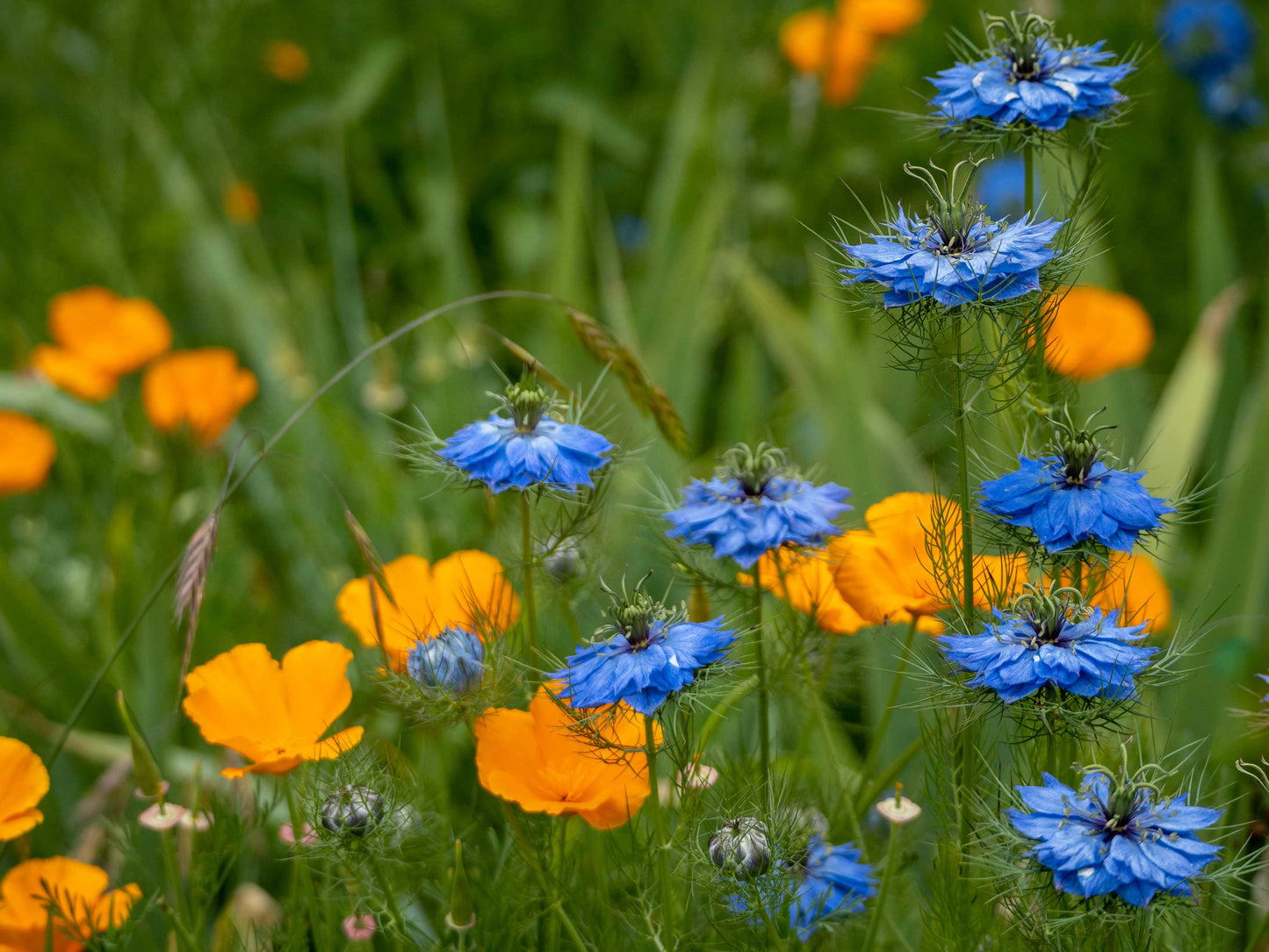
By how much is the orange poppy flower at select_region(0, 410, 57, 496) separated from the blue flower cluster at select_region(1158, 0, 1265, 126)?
2.03 m

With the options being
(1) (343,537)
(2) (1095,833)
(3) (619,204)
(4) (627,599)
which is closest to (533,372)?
(4) (627,599)

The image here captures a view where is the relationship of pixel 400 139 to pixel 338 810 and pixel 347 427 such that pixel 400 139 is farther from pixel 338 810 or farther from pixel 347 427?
pixel 338 810

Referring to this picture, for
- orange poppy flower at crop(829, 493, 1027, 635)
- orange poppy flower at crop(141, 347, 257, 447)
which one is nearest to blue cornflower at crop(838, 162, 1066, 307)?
orange poppy flower at crop(829, 493, 1027, 635)

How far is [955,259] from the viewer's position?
0.59 metres

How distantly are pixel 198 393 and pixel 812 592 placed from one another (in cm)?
108

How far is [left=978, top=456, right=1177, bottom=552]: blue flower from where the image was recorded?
0.59m

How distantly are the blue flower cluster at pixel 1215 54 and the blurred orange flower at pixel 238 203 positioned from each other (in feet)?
5.88

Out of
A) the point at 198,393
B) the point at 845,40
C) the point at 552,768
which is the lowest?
the point at 552,768

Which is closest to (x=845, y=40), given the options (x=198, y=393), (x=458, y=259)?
(x=458, y=259)

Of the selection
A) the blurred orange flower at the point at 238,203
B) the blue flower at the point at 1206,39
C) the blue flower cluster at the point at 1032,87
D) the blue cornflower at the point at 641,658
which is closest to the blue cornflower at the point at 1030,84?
the blue flower cluster at the point at 1032,87

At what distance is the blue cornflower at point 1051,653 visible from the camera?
559 millimetres

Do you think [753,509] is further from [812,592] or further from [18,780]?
[18,780]

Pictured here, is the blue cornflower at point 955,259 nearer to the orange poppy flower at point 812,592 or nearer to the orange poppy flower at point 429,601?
the orange poppy flower at point 812,592

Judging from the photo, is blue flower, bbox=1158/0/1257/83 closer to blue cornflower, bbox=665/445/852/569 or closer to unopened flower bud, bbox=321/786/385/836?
blue cornflower, bbox=665/445/852/569
